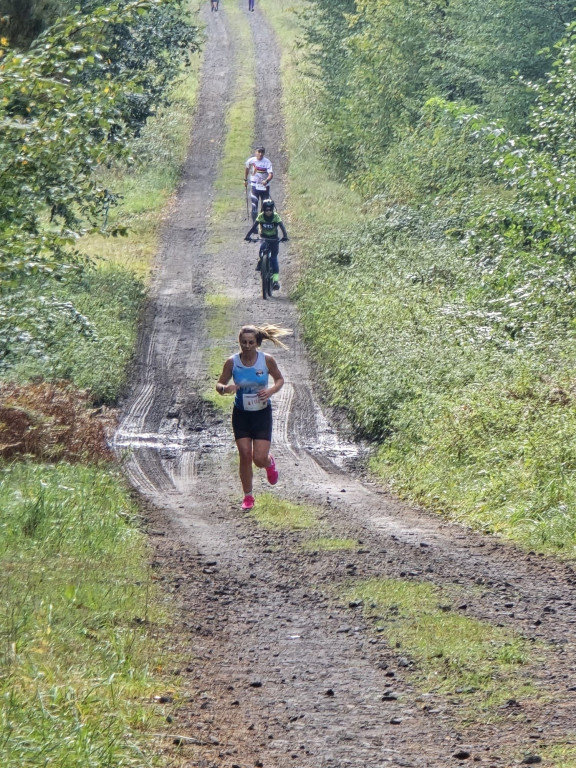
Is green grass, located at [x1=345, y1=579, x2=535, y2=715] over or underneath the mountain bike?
over

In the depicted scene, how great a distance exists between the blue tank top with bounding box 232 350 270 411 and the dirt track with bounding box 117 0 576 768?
1.17m

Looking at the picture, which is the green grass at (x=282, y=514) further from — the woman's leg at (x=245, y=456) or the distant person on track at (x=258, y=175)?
the distant person on track at (x=258, y=175)

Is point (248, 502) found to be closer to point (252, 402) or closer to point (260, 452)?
point (260, 452)

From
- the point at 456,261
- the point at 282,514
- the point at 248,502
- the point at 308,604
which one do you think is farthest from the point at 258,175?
the point at 308,604

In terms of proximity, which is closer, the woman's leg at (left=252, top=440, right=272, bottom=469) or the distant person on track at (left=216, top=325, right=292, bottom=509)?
the distant person on track at (left=216, top=325, right=292, bottom=509)

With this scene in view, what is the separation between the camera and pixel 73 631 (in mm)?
5453

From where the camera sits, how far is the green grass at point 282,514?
9.48m

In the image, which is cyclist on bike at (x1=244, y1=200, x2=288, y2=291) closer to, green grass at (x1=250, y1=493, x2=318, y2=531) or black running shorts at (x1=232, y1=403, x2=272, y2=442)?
green grass at (x1=250, y1=493, x2=318, y2=531)

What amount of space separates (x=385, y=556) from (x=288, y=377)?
9.63 m

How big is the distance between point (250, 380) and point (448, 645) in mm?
4290

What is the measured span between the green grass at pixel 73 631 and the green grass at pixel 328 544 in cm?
141

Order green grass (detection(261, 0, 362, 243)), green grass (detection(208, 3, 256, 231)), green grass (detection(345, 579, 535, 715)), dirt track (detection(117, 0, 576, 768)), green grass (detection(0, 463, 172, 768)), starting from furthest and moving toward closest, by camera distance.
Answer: green grass (detection(208, 3, 256, 231)) < green grass (detection(261, 0, 362, 243)) < green grass (detection(345, 579, 535, 715)) < dirt track (detection(117, 0, 576, 768)) < green grass (detection(0, 463, 172, 768))

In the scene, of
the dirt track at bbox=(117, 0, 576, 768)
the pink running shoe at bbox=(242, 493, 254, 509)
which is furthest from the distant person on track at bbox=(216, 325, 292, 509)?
the dirt track at bbox=(117, 0, 576, 768)

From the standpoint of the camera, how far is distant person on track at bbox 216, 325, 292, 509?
9.51 m
